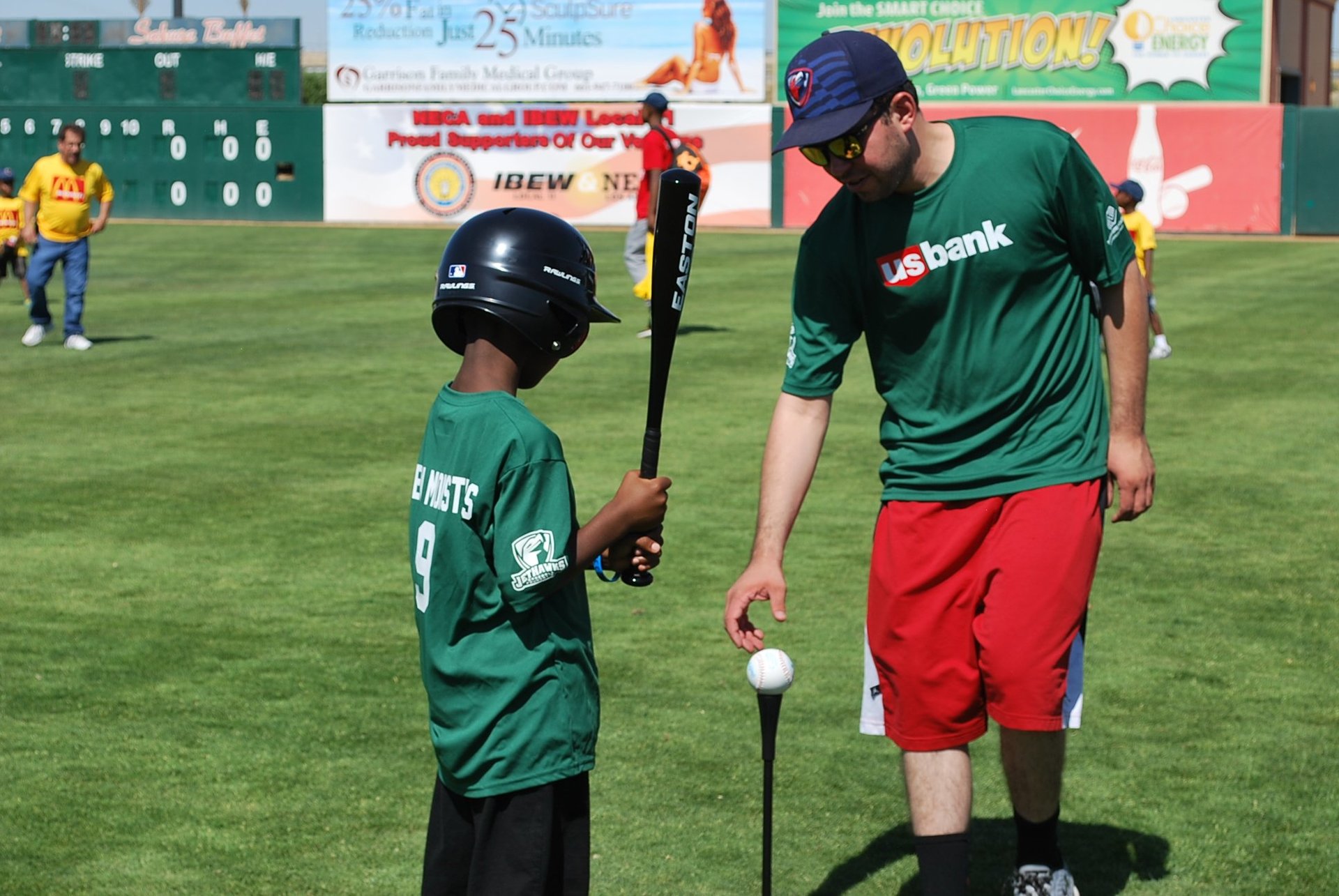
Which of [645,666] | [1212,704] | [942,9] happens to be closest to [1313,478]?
[1212,704]

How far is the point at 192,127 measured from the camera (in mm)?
44562

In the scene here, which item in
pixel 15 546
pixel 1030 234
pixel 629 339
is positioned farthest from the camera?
pixel 629 339

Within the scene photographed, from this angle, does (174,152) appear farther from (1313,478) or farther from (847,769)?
(847,769)

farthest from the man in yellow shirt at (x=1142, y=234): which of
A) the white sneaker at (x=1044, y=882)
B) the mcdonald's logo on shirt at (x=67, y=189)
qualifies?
the white sneaker at (x=1044, y=882)

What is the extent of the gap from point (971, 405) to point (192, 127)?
4305cm

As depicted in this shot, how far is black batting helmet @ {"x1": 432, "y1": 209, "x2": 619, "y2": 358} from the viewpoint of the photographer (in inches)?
137

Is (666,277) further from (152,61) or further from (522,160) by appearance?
(152,61)

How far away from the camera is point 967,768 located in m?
4.32

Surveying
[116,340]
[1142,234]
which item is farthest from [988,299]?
[116,340]

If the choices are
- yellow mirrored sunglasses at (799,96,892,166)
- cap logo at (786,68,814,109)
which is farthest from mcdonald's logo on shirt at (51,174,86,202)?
yellow mirrored sunglasses at (799,96,892,166)

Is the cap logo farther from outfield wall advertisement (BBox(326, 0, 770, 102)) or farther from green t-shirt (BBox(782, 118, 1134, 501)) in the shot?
outfield wall advertisement (BBox(326, 0, 770, 102))

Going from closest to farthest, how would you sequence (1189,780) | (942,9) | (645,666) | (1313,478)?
(1189,780), (645,666), (1313,478), (942,9)

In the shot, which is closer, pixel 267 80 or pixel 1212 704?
pixel 1212 704

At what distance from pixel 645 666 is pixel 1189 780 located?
84.4 inches
